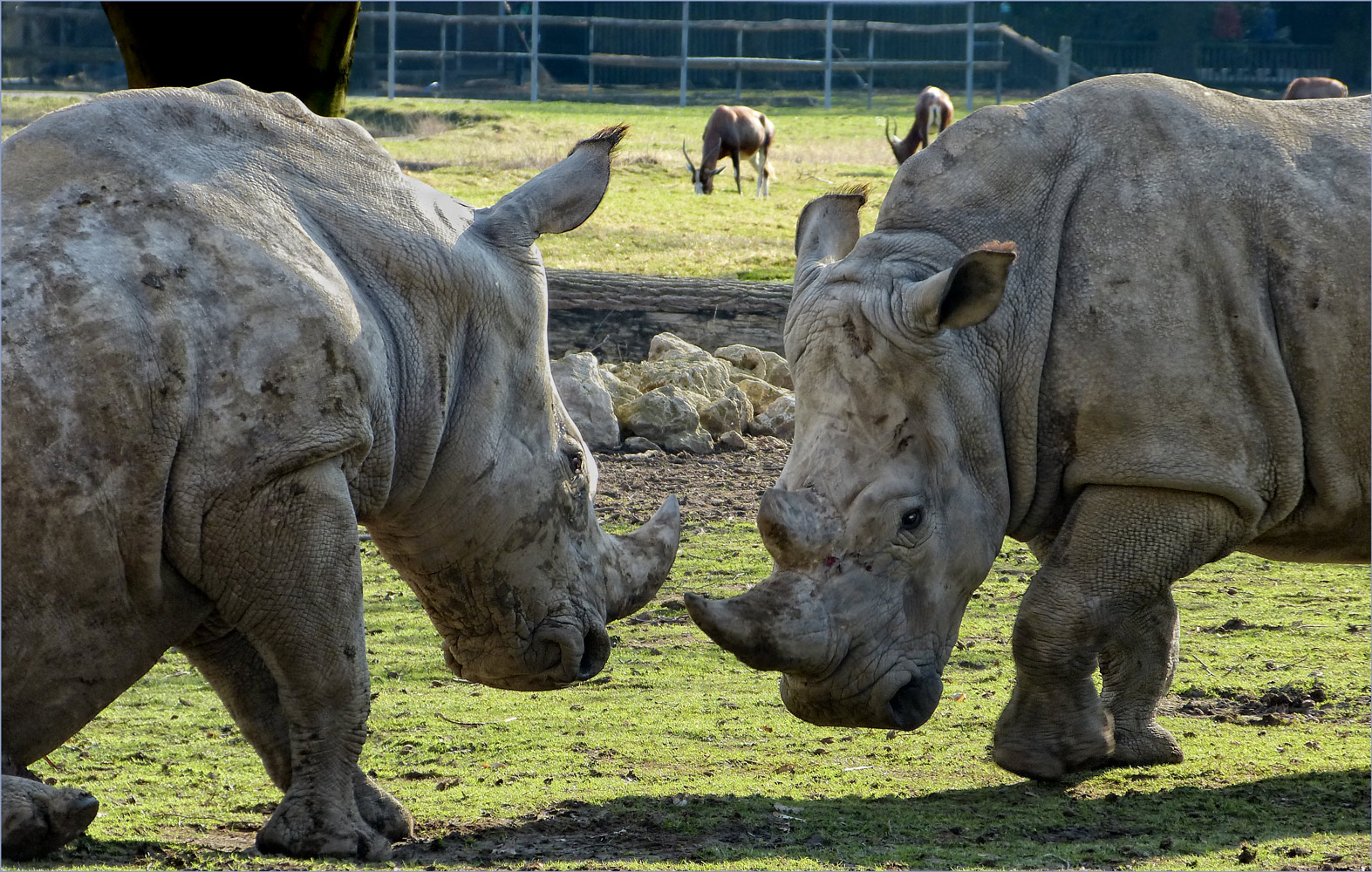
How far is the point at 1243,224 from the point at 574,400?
228 inches

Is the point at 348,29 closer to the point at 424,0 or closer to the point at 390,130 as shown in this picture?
the point at 390,130

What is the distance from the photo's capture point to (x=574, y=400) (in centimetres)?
1047

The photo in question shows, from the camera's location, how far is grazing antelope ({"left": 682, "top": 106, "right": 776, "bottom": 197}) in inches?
1009

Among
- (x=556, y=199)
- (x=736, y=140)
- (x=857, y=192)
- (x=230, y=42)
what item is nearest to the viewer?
(x=556, y=199)

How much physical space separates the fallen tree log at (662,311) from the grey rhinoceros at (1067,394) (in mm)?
7041

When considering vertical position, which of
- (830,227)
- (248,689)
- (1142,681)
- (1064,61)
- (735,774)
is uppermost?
(830,227)

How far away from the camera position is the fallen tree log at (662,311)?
12328 mm

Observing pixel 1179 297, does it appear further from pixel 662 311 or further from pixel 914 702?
pixel 662 311

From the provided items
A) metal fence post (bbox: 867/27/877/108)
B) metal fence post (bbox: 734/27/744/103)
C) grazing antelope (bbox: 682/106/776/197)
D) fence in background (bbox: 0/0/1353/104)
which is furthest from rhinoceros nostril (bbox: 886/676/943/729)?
A: metal fence post (bbox: 734/27/744/103)

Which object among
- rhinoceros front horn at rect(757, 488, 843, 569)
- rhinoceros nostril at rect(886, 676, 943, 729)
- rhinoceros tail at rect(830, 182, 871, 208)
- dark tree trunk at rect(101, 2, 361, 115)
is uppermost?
dark tree trunk at rect(101, 2, 361, 115)

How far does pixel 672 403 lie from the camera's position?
10.7m

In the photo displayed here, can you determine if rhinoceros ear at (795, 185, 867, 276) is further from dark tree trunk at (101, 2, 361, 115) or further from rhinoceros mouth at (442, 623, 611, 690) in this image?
Answer: dark tree trunk at (101, 2, 361, 115)

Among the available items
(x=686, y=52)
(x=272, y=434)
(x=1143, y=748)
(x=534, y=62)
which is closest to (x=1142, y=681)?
(x=1143, y=748)

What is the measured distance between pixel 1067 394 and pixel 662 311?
764 cm
